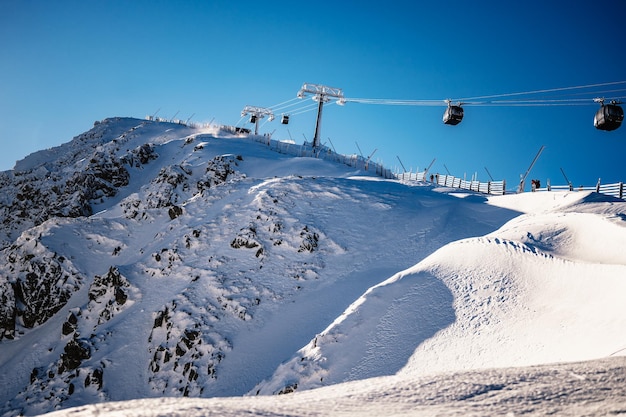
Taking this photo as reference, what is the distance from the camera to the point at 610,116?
16.9 metres

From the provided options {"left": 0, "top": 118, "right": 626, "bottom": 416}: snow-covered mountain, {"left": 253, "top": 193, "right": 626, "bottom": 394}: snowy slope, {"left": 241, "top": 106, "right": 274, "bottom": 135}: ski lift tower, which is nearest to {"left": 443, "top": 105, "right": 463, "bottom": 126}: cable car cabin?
{"left": 0, "top": 118, "right": 626, "bottom": 416}: snow-covered mountain

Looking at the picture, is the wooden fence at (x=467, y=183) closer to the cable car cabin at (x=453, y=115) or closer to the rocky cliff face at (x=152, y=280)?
the cable car cabin at (x=453, y=115)

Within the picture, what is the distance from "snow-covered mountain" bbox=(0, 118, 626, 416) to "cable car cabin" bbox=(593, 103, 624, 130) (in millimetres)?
3288

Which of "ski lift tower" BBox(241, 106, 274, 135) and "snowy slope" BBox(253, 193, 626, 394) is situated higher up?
"ski lift tower" BBox(241, 106, 274, 135)

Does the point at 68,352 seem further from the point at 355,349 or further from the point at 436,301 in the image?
the point at 436,301

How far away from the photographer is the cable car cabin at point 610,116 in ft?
55.5

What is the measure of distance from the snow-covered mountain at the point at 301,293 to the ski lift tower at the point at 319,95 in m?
9.47

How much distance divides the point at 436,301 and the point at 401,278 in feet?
5.70

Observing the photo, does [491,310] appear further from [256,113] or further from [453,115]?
[256,113]

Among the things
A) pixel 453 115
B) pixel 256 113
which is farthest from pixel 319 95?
pixel 453 115

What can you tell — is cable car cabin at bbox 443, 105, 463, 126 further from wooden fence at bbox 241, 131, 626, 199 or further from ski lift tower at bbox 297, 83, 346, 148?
ski lift tower at bbox 297, 83, 346, 148

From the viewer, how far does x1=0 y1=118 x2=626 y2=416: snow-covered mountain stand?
8594mm

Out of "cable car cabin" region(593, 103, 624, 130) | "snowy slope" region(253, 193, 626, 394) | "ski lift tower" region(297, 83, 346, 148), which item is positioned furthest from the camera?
"ski lift tower" region(297, 83, 346, 148)

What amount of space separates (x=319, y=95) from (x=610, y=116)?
94.5 ft
